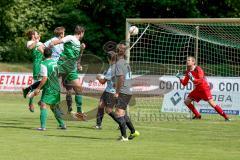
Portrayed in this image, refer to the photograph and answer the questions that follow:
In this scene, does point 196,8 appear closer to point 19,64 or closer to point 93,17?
point 93,17

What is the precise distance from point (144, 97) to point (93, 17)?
65.8 ft

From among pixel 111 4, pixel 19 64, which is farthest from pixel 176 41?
pixel 111 4

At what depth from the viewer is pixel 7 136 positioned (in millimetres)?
15461

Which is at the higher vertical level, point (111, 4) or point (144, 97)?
point (111, 4)

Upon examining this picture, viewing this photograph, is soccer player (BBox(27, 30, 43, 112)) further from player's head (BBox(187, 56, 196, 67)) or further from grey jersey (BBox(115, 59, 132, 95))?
grey jersey (BBox(115, 59, 132, 95))

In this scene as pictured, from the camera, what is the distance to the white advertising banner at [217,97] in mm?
23328

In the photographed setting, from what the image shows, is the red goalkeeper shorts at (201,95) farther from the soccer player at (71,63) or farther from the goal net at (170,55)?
the soccer player at (71,63)

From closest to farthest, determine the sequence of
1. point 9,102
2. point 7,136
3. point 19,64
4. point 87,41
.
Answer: point 7,136
point 9,102
point 19,64
point 87,41

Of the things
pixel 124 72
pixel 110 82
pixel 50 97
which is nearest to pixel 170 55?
pixel 50 97

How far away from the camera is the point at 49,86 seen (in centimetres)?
1694

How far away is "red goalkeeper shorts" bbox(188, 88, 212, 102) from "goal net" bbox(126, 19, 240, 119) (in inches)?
68.1

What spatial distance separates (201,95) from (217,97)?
2578mm

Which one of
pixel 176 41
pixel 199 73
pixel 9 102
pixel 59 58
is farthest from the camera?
pixel 9 102

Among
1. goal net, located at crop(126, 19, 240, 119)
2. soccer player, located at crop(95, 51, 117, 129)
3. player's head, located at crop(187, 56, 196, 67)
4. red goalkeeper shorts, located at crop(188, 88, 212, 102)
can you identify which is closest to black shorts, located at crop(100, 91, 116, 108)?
soccer player, located at crop(95, 51, 117, 129)
